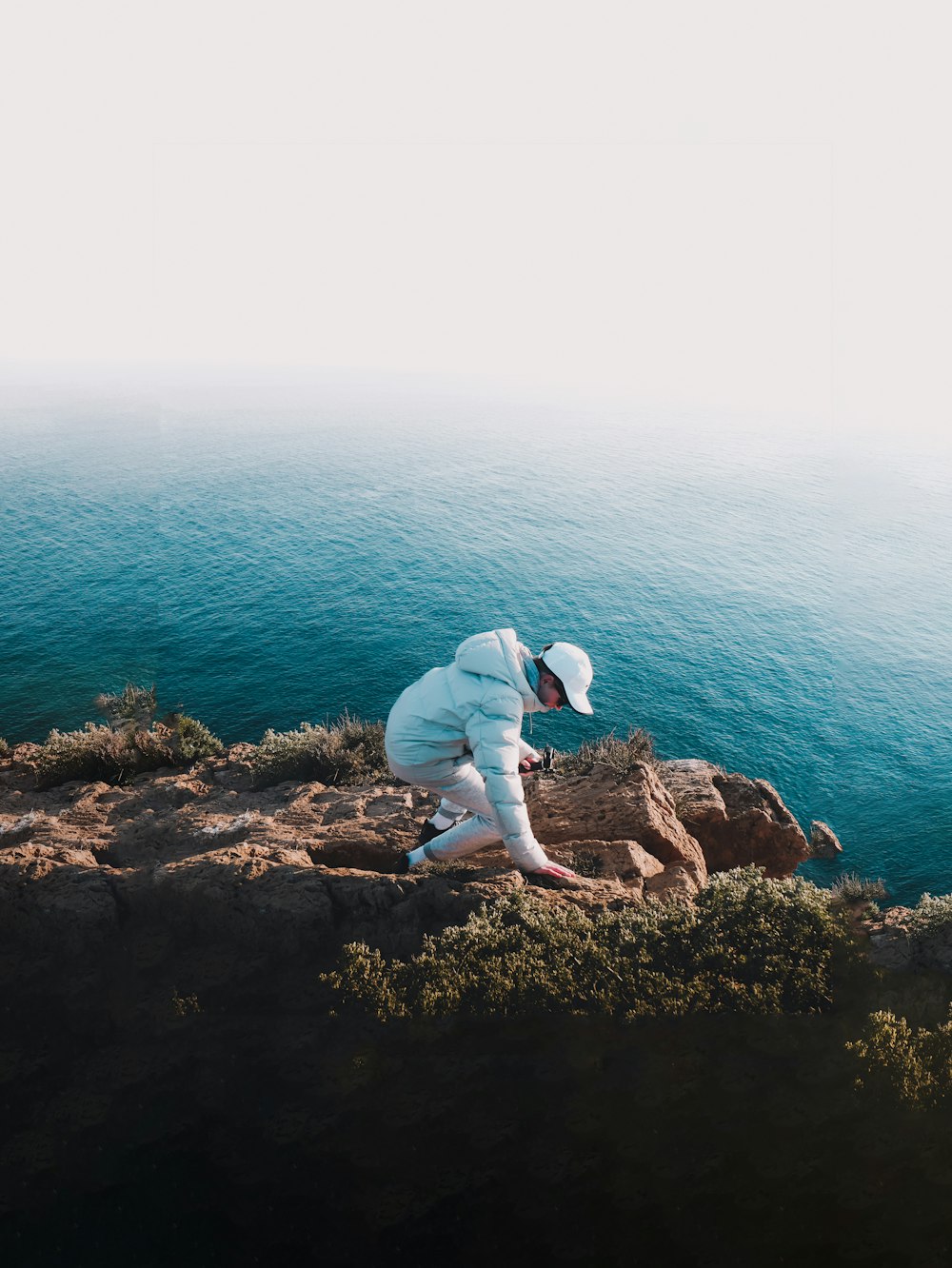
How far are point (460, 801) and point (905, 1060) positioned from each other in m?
5.03

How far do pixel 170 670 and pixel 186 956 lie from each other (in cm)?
3053

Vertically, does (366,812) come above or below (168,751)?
above

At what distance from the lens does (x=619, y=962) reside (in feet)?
21.4

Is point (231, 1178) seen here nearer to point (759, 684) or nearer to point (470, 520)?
point (759, 684)

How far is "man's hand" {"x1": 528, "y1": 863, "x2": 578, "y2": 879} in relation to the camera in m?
7.77

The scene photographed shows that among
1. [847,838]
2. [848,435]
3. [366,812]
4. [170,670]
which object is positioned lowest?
[847,838]

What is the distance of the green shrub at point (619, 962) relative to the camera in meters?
6.25

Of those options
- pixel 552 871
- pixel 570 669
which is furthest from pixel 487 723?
pixel 552 871

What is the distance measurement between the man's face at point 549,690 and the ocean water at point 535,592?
22139 mm

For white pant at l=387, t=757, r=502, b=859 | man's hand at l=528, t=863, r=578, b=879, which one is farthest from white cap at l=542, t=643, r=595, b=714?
man's hand at l=528, t=863, r=578, b=879

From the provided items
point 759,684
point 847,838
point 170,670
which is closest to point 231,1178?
point 847,838

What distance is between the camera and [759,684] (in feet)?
130

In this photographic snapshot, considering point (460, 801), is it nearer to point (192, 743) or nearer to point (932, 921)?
point (932, 921)

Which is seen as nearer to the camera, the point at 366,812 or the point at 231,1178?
the point at 231,1178
